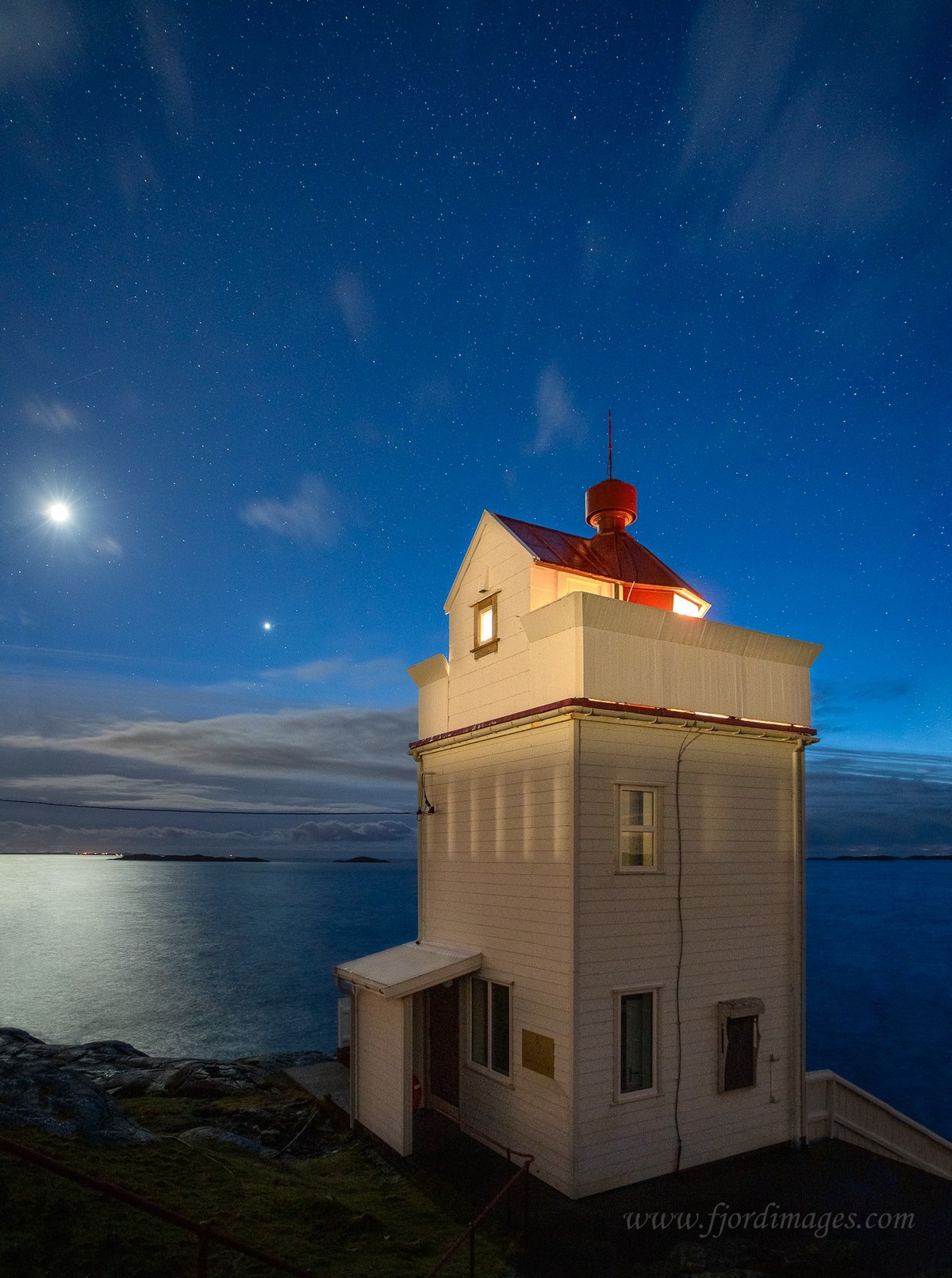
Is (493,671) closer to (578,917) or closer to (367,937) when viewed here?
(578,917)

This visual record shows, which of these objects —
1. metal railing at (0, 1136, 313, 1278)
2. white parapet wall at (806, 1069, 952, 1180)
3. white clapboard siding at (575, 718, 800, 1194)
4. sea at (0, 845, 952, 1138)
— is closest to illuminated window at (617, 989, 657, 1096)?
white clapboard siding at (575, 718, 800, 1194)

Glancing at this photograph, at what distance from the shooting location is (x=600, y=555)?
16.0 m

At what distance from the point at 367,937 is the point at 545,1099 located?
8840cm

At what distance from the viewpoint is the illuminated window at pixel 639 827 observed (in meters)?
12.5

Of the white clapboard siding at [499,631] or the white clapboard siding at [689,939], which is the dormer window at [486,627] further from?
the white clapboard siding at [689,939]

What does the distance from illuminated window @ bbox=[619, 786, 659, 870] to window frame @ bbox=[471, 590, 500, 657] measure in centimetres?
376

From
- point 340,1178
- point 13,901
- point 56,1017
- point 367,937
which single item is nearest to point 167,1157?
point 340,1178

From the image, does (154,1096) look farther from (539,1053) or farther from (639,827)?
(639,827)

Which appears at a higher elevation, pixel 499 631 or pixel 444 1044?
pixel 499 631

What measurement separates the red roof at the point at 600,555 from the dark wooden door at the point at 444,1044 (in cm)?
803

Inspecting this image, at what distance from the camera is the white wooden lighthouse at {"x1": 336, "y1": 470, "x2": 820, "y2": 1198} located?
11914 millimetres

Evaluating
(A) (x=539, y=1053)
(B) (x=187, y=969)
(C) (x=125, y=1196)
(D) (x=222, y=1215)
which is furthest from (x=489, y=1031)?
(B) (x=187, y=969)

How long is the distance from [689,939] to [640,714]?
3711 millimetres

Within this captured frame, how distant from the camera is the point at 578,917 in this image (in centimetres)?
1171
